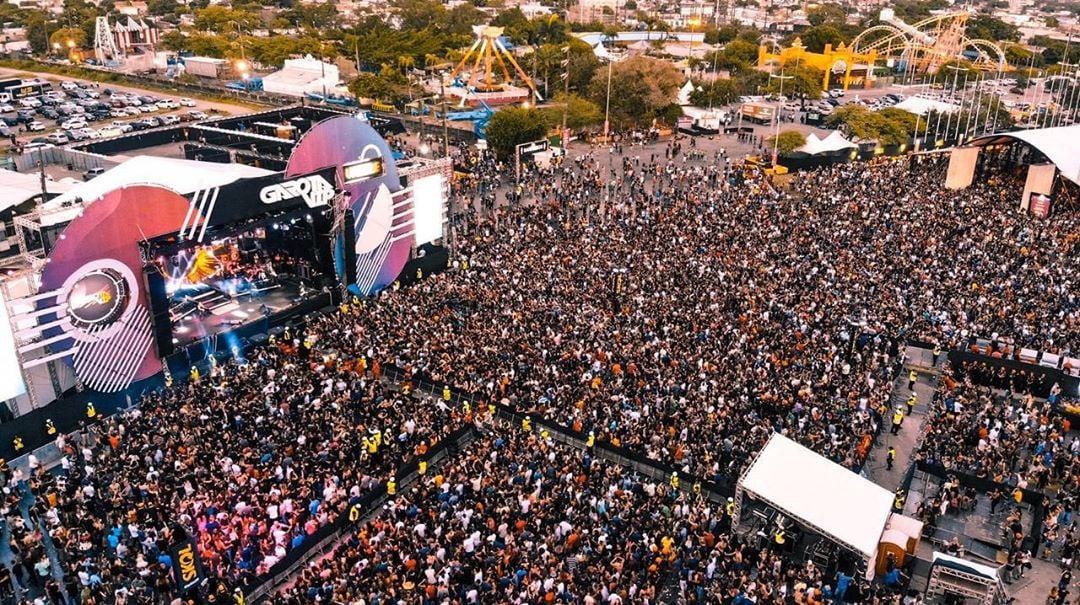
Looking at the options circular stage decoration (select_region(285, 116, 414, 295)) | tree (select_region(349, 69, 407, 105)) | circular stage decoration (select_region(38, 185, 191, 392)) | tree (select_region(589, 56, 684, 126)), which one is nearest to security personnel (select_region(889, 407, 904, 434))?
circular stage decoration (select_region(285, 116, 414, 295))

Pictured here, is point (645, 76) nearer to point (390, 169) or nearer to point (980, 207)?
point (980, 207)

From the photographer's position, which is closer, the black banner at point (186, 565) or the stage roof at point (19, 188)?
the black banner at point (186, 565)

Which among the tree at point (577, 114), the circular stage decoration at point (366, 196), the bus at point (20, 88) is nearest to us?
the circular stage decoration at point (366, 196)

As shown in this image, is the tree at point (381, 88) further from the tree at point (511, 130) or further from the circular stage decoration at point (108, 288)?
the circular stage decoration at point (108, 288)

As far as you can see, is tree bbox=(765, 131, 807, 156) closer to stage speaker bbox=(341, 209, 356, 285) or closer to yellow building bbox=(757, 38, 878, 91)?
stage speaker bbox=(341, 209, 356, 285)

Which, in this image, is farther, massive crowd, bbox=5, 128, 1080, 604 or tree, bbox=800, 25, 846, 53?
tree, bbox=800, 25, 846, 53

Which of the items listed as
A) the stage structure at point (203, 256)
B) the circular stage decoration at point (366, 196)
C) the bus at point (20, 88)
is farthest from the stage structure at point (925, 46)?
the bus at point (20, 88)

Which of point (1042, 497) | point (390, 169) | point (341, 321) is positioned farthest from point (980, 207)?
point (341, 321)
